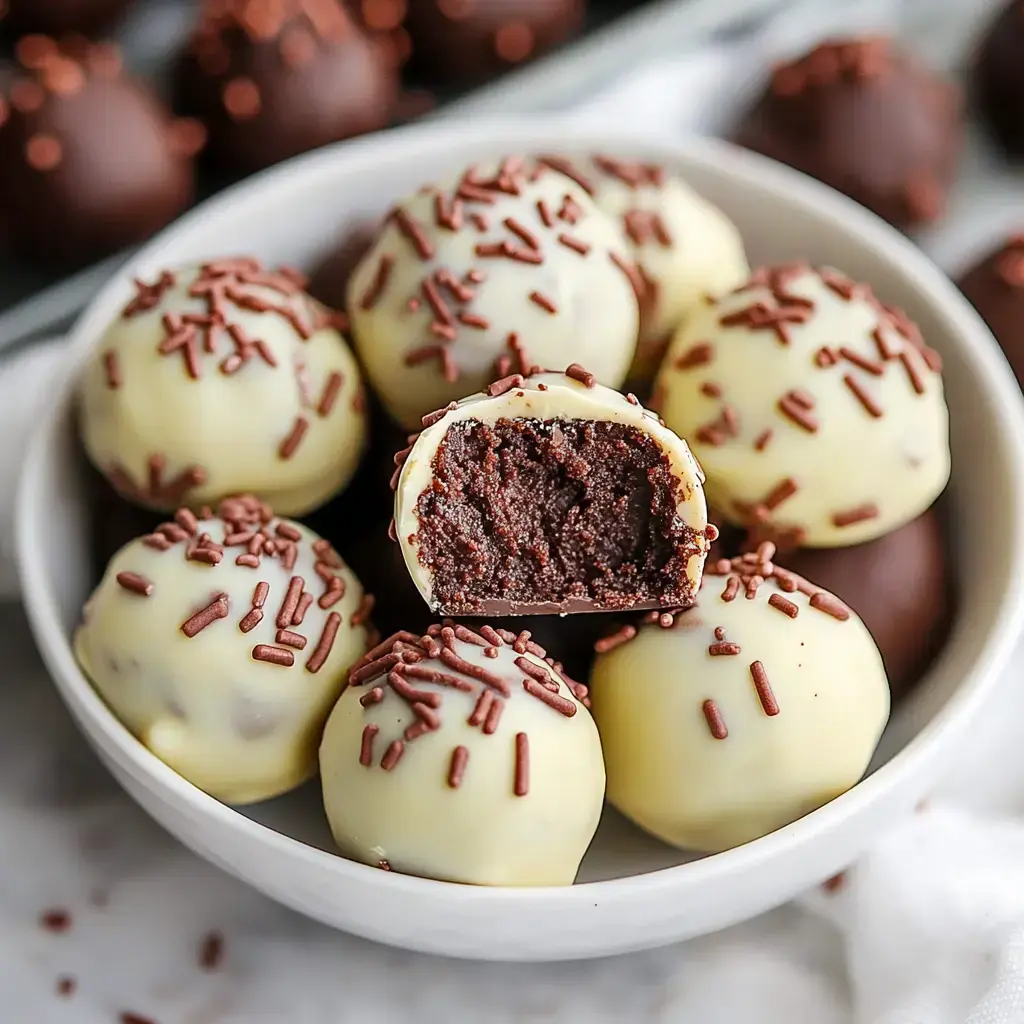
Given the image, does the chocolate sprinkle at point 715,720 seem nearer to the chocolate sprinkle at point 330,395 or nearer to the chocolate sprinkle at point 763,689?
the chocolate sprinkle at point 763,689

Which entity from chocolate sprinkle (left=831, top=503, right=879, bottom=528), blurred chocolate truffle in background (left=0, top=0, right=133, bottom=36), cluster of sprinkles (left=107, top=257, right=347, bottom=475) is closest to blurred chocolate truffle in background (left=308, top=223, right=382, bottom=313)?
cluster of sprinkles (left=107, top=257, right=347, bottom=475)

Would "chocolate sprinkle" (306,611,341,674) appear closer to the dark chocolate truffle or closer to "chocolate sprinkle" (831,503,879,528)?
"chocolate sprinkle" (831,503,879,528)

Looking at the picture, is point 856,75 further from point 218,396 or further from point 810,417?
point 218,396

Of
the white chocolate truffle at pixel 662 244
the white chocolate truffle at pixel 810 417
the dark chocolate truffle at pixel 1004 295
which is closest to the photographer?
the white chocolate truffle at pixel 810 417

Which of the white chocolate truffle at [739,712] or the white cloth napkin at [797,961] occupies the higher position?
the white chocolate truffle at [739,712]

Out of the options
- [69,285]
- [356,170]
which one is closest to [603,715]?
[356,170]

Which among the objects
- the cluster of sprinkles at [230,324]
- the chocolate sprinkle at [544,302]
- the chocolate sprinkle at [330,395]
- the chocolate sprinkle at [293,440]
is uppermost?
the chocolate sprinkle at [544,302]

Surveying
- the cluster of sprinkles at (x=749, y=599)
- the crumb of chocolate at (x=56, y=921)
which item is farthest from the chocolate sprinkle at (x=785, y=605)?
the crumb of chocolate at (x=56, y=921)

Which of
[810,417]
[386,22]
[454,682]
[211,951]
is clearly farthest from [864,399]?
[386,22]
